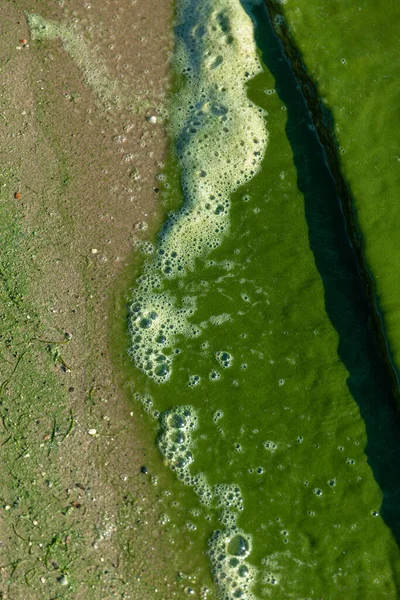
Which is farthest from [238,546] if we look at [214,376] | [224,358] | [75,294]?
[75,294]

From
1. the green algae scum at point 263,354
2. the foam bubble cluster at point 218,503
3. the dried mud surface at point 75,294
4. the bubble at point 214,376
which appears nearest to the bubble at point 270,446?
the green algae scum at point 263,354

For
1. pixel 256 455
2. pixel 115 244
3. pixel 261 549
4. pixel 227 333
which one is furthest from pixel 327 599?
pixel 115 244

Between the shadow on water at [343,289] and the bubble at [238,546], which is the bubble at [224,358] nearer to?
the shadow on water at [343,289]

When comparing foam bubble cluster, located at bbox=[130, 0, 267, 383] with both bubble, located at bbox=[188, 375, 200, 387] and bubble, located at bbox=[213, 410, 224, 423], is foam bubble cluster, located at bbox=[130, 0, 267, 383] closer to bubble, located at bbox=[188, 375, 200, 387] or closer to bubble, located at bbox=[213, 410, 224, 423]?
bubble, located at bbox=[188, 375, 200, 387]

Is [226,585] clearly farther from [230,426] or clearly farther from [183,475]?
[230,426]

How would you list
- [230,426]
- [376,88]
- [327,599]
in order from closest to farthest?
1. [327,599]
2. [230,426]
3. [376,88]

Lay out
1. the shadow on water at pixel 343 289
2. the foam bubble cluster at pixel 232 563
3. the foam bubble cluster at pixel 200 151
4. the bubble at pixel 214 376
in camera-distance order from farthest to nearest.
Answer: the foam bubble cluster at pixel 200 151, the bubble at pixel 214 376, the shadow on water at pixel 343 289, the foam bubble cluster at pixel 232 563
